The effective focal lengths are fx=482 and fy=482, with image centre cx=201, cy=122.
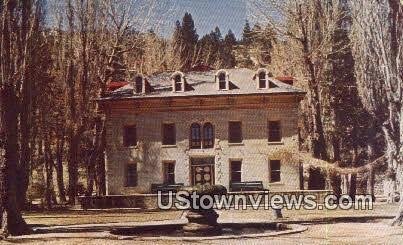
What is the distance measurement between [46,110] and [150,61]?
22.0 metres

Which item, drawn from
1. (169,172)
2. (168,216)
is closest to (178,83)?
(169,172)

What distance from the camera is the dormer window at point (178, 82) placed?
34.4 m

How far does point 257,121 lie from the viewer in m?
34.0

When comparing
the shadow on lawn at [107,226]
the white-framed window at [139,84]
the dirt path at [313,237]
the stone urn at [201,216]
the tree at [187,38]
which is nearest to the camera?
the dirt path at [313,237]

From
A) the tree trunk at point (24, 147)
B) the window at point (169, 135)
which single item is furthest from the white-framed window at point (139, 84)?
the tree trunk at point (24, 147)

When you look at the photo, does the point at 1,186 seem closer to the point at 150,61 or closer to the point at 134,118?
the point at 134,118

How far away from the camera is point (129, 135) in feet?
116

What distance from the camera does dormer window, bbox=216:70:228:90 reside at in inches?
1336

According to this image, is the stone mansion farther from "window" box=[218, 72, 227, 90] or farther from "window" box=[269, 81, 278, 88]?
"window" box=[269, 81, 278, 88]

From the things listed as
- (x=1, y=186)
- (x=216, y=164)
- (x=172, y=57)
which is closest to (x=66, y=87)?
(x=216, y=164)

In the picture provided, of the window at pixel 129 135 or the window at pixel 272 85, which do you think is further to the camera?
the window at pixel 129 135

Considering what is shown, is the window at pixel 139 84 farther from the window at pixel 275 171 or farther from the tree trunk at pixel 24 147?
the window at pixel 275 171

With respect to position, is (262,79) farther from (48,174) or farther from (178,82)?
(48,174)

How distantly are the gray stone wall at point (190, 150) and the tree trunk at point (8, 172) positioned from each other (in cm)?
1678
